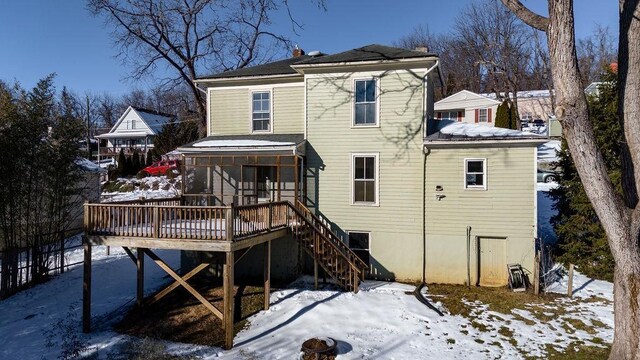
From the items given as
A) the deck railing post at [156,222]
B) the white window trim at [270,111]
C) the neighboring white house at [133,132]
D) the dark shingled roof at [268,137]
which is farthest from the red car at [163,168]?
the deck railing post at [156,222]

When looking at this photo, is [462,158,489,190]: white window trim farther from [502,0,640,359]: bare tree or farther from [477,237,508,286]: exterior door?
[502,0,640,359]: bare tree

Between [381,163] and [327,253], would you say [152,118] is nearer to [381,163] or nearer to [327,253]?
[381,163]

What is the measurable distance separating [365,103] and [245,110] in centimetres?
438

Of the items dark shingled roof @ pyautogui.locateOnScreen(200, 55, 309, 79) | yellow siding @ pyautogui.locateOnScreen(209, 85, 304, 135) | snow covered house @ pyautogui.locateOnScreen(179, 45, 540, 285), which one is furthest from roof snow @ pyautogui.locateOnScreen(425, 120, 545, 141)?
dark shingled roof @ pyautogui.locateOnScreen(200, 55, 309, 79)

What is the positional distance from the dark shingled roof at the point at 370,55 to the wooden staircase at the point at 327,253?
5.02 m

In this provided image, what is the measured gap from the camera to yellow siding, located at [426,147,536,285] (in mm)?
12289

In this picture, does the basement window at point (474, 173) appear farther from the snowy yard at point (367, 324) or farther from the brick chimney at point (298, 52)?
the brick chimney at point (298, 52)

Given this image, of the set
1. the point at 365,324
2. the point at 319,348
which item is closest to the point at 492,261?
the point at 365,324

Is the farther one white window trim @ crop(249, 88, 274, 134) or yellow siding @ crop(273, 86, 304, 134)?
white window trim @ crop(249, 88, 274, 134)

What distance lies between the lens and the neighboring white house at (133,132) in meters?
45.2

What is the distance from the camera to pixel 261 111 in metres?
14.7

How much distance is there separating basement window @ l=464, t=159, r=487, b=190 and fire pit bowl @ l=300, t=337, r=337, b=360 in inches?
274

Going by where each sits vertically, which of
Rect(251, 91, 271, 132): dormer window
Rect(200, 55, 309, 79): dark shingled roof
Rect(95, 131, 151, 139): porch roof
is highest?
Rect(95, 131, 151, 139): porch roof

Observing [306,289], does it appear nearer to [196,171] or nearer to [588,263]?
[196,171]
